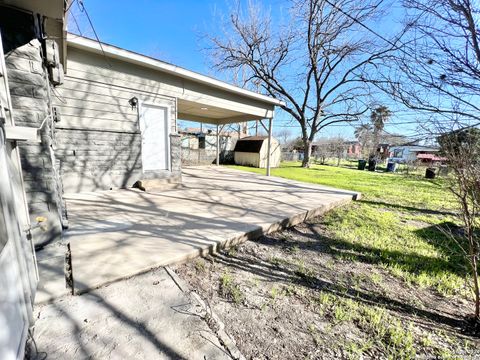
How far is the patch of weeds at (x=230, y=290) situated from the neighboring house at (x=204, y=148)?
1098 cm

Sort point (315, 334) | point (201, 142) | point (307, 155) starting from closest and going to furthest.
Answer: point (315, 334)
point (201, 142)
point (307, 155)

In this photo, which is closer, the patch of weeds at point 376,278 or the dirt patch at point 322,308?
the dirt patch at point 322,308

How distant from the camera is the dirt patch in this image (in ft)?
4.87

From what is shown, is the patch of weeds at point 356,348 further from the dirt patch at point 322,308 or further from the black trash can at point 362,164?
the black trash can at point 362,164

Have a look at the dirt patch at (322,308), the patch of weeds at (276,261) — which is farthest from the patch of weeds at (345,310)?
the patch of weeds at (276,261)

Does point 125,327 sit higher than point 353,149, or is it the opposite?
point 353,149

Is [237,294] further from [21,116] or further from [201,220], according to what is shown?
[21,116]

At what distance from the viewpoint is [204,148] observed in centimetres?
1434

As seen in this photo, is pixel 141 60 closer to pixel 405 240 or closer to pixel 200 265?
pixel 200 265

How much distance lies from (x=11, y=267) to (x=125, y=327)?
0.73 m

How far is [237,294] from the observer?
1.91 meters

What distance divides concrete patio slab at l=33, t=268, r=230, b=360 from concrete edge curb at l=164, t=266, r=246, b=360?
3 centimetres

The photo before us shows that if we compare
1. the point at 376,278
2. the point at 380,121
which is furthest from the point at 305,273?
the point at 380,121

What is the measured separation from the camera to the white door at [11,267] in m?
0.98
